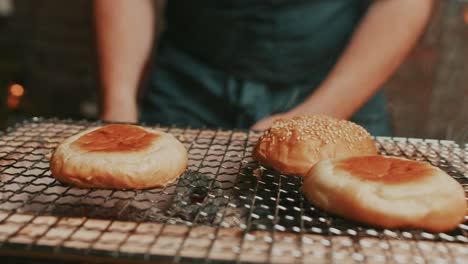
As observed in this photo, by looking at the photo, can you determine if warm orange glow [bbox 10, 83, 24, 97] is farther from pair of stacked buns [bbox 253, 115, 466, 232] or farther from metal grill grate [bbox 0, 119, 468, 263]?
pair of stacked buns [bbox 253, 115, 466, 232]

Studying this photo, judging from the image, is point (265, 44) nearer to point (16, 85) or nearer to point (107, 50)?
point (107, 50)

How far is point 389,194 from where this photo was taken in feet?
3.72

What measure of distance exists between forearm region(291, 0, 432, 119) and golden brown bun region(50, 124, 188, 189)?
894mm

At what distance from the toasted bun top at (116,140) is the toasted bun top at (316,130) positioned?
36 cm

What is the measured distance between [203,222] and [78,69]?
3138mm

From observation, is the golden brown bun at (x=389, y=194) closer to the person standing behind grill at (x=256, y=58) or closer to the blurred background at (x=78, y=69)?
the person standing behind grill at (x=256, y=58)

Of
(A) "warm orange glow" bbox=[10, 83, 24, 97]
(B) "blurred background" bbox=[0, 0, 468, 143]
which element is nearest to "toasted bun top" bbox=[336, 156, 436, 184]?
(B) "blurred background" bbox=[0, 0, 468, 143]

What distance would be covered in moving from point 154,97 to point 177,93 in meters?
0.12

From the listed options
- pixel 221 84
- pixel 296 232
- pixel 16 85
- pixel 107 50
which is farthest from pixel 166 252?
pixel 16 85

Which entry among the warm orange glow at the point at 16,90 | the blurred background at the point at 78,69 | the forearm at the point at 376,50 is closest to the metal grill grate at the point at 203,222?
the forearm at the point at 376,50

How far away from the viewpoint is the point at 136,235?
1.07 metres

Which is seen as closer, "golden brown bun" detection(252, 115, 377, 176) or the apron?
"golden brown bun" detection(252, 115, 377, 176)

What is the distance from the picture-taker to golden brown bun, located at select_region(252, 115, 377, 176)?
143cm

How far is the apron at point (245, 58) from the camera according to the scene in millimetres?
2188
